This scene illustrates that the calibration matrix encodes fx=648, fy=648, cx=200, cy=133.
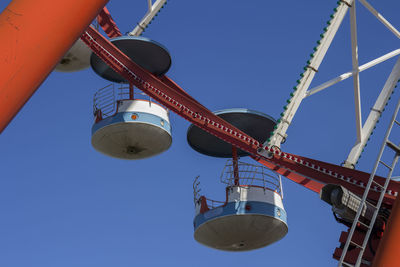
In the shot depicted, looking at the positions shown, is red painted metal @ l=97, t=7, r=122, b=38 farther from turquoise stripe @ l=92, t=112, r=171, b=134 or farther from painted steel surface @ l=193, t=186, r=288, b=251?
painted steel surface @ l=193, t=186, r=288, b=251

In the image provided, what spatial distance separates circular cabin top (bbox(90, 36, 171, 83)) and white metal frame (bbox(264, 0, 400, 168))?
8.13 m

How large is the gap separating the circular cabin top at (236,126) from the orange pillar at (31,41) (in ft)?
64.7

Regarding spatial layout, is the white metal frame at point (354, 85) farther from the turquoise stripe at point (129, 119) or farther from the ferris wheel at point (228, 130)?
the turquoise stripe at point (129, 119)

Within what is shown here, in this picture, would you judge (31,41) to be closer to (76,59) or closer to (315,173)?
(315,173)

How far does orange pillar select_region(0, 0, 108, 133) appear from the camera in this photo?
11.6ft

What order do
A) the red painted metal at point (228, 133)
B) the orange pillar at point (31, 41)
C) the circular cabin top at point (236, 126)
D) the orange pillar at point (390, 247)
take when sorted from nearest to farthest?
1. the orange pillar at point (31, 41)
2. the orange pillar at point (390, 247)
3. the red painted metal at point (228, 133)
4. the circular cabin top at point (236, 126)

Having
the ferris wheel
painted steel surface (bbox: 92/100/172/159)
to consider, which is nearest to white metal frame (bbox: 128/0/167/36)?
the ferris wheel

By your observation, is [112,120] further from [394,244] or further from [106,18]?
[394,244]

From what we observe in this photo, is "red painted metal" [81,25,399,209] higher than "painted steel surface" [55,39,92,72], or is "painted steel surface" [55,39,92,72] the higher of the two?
"painted steel surface" [55,39,92,72]

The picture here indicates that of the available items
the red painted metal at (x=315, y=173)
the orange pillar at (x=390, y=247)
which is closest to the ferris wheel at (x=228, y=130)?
the red painted metal at (x=315, y=173)

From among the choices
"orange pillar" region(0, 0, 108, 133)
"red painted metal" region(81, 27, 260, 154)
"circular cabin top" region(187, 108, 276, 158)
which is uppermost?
"circular cabin top" region(187, 108, 276, 158)

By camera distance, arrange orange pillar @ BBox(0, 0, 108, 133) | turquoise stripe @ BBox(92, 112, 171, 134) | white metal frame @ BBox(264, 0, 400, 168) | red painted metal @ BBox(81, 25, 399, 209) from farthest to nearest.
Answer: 1. turquoise stripe @ BBox(92, 112, 171, 134)
2. white metal frame @ BBox(264, 0, 400, 168)
3. red painted metal @ BBox(81, 25, 399, 209)
4. orange pillar @ BBox(0, 0, 108, 133)

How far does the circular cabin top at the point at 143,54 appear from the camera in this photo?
23.6m

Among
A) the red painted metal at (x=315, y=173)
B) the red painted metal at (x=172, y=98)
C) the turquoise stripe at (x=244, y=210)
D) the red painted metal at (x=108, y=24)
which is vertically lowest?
the red painted metal at (x=315, y=173)
